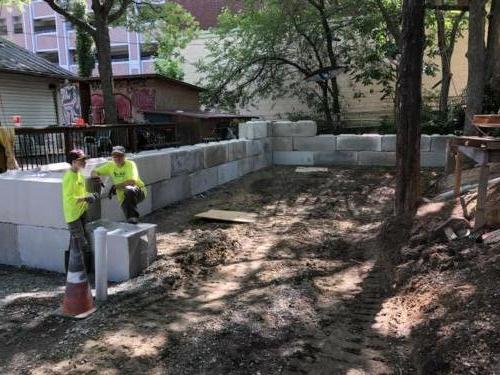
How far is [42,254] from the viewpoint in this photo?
6668 mm

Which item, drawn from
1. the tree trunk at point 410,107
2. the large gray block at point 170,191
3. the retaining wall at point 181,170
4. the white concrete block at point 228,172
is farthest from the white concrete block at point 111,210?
the white concrete block at point 228,172

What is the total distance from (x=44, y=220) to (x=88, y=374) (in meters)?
3.21

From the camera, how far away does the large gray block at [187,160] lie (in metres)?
10.1

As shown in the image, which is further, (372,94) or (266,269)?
A: (372,94)

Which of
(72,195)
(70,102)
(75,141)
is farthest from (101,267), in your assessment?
(70,102)

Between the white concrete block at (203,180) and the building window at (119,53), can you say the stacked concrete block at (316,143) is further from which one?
the building window at (119,53)

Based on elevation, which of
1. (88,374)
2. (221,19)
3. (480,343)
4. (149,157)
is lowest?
(88,374)

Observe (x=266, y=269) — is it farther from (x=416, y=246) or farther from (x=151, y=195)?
(x=151, y=195)

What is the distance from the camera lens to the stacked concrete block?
1480cm

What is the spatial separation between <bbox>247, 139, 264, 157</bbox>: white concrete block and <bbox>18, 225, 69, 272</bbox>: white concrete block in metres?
A: 7.66

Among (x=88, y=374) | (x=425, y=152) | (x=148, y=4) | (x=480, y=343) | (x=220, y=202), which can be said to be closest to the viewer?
(x=480, y=343)

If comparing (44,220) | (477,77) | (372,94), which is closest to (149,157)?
(44,220)

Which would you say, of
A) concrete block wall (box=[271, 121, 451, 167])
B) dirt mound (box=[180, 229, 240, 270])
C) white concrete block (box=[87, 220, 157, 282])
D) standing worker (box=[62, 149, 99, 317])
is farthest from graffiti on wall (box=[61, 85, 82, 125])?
white concrete block (box=[87, 220, 157, 282])

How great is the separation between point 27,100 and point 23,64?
1.34 meters
